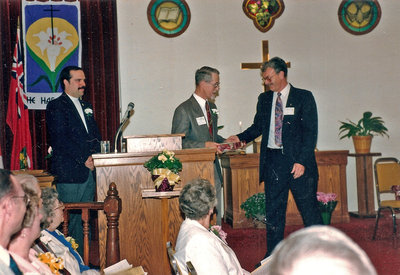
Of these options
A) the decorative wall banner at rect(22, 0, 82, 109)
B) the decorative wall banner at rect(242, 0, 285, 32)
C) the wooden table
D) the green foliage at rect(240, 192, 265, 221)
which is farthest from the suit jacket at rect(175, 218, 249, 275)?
the decorative wall banner at rect(242, 0, 285, 32)

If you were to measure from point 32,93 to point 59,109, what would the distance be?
2.49 metres

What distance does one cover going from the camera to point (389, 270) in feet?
14.7

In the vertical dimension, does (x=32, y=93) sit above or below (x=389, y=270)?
above

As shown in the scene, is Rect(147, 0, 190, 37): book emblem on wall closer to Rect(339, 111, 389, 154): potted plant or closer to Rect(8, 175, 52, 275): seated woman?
Rect(339, 111, 389, 154): potted plant

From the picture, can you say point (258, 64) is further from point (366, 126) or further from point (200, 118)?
point (200, 118)

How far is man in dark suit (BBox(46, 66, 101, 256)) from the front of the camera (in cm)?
472

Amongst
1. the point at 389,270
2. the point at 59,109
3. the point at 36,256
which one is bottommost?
the point at 389,270

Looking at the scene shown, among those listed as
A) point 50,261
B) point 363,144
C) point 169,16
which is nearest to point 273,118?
point 50,261

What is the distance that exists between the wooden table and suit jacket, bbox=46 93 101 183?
168 inches

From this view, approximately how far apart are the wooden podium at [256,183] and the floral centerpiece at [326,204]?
11.1 inches

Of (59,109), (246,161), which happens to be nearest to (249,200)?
(246,161)

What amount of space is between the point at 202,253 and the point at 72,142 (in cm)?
257

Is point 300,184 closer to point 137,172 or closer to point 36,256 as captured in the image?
point 137,172

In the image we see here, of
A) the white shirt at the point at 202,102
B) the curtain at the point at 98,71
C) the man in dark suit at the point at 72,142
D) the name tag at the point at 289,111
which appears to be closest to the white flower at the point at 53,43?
the curtain at the point at 98,71
